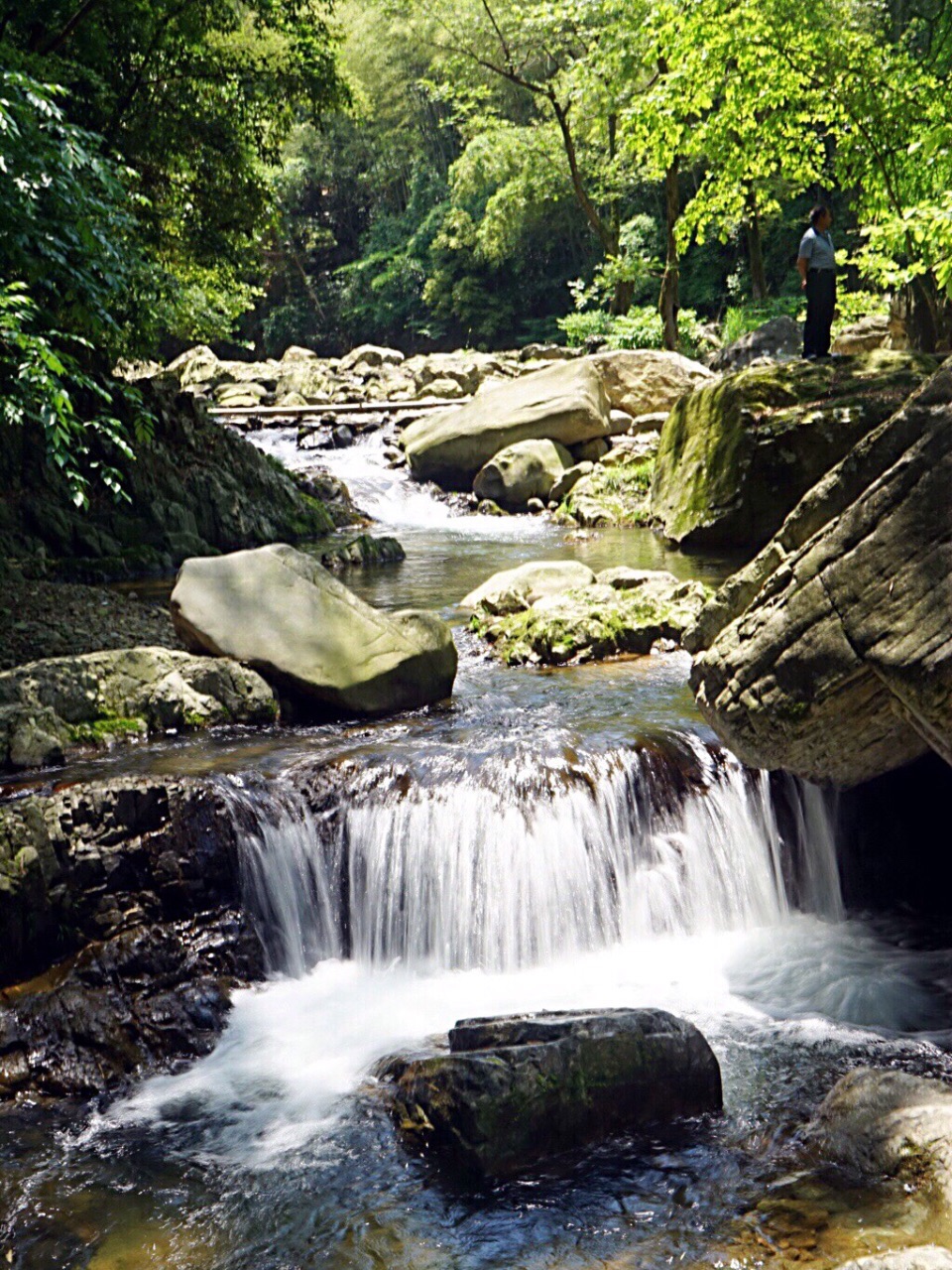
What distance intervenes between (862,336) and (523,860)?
19.9 meters

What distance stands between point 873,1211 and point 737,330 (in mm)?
25625

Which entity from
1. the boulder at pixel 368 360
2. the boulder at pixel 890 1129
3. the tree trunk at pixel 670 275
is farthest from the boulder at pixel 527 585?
the boulder at pixel 368 360

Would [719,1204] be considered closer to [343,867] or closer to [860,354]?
[343,867]

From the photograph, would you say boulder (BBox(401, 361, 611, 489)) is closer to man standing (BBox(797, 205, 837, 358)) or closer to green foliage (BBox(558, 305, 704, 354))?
green foliage (BBox(558, 305, 704, 354))

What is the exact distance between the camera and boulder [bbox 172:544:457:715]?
24.2ft

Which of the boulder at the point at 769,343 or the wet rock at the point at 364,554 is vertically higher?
the boulder at the point at 769,343

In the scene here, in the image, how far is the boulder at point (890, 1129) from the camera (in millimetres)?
3307

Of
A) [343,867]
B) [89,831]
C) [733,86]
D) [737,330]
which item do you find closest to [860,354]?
[733,86]

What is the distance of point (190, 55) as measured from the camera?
499 inches

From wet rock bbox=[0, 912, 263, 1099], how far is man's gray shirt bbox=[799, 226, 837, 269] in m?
10.0

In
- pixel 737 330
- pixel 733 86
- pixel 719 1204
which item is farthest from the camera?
pixel 737 330

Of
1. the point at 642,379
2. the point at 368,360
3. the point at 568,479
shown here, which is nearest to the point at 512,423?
the point at 568,479

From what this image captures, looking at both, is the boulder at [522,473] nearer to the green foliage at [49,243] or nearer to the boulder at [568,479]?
the boulder at [568,479]

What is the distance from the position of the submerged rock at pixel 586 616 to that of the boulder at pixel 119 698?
2.69 meters
